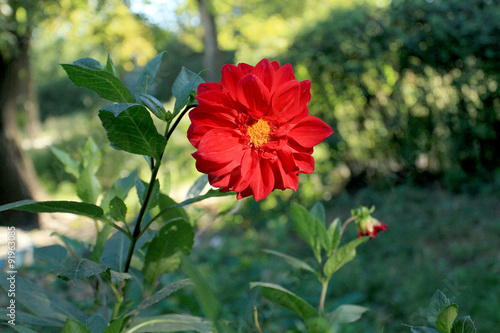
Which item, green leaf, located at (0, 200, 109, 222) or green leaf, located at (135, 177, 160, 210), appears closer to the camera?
green leaf, located at (0, 200, 109, 222)

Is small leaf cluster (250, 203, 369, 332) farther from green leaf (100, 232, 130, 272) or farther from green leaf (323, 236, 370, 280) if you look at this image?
green leaf (100, 232, 130, 272)

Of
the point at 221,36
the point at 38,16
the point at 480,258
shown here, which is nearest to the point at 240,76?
the point at 480,258

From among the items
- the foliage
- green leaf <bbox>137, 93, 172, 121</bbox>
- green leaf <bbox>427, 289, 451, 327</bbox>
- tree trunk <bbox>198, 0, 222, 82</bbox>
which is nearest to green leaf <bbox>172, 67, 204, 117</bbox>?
green leaf <bbox>137, 93, 172, 121</bbox>

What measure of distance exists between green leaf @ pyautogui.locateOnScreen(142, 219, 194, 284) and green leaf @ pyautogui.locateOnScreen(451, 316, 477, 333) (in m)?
0.45

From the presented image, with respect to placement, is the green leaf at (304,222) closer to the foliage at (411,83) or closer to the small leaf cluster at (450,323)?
the small leaf cluster at (450,323)

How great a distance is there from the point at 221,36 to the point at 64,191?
11.5 metres

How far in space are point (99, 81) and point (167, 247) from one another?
340mm

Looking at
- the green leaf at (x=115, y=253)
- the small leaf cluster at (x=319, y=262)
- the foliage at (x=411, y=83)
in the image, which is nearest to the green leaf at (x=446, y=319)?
the small leaf cluster at (x=319, y=262)

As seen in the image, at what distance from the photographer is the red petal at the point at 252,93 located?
600mm

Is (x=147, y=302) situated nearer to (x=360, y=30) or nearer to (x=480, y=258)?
(x=480, y=258)

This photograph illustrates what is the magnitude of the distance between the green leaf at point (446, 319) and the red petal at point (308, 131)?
29 centimetres

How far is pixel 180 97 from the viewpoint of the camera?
2.06ft

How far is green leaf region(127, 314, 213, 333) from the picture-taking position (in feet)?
2.34

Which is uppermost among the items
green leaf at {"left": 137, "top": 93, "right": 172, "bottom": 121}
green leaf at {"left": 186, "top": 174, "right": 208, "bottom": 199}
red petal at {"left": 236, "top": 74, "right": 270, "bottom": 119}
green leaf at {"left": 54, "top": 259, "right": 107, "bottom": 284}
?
green leaf at {"left": 137, "top": 93, "right": 172, "bottom": 121}
